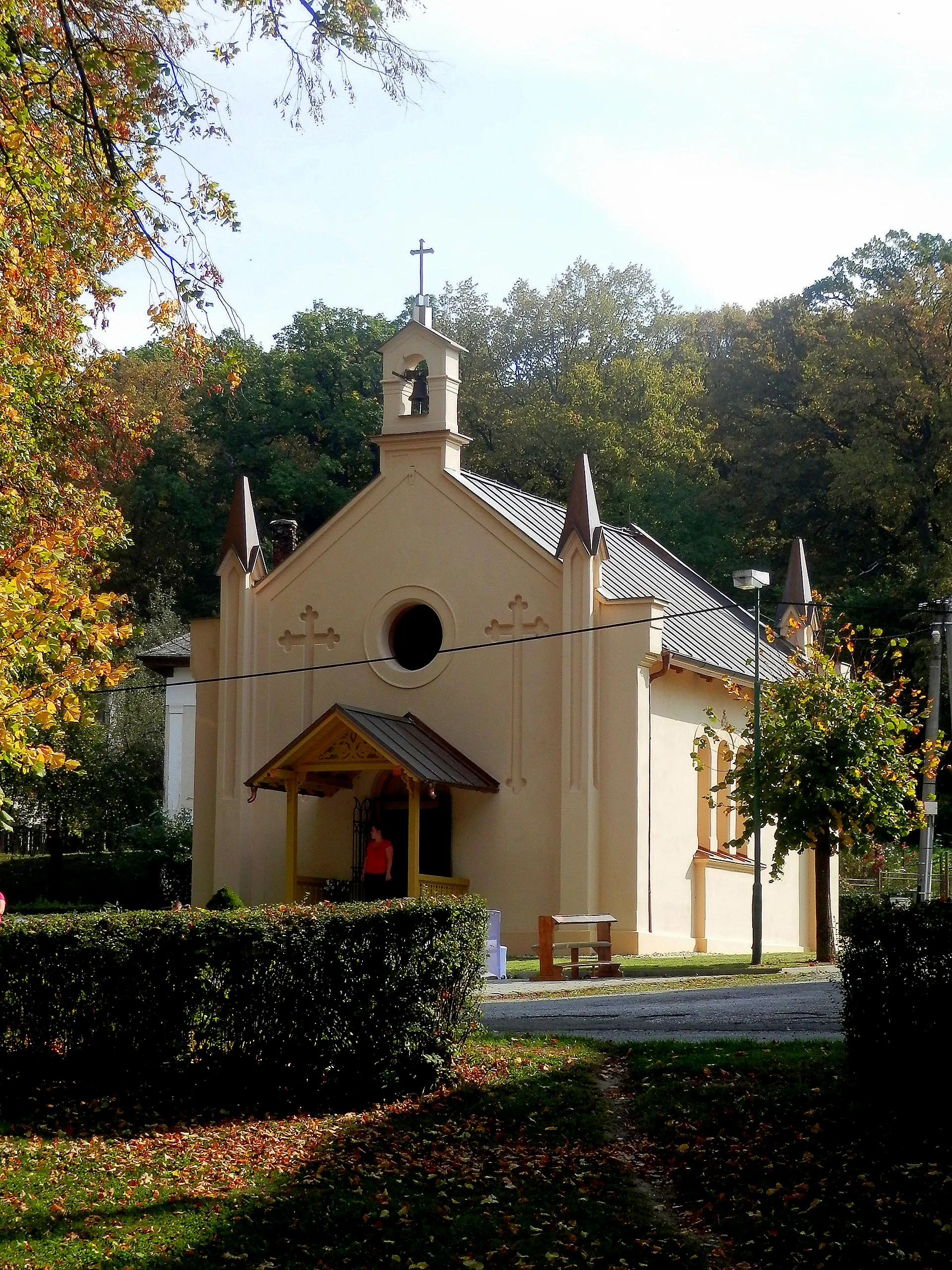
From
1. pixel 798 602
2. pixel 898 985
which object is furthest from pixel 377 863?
pixel 898 985

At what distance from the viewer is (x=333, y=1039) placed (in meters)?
11.3

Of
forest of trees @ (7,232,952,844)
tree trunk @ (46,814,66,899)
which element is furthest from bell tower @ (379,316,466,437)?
forest of trees @ (7,232,952,844)

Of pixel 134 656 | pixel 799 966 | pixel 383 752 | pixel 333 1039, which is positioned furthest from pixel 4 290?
pixel 134 656

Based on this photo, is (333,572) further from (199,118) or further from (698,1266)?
(698,1266)

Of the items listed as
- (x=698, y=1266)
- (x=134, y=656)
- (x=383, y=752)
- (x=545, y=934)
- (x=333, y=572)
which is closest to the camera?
(x=698, y=1266)

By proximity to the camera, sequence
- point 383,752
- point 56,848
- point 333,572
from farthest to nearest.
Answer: point 56,848, point 333,572, point 383,752

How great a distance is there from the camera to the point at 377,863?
25.7m

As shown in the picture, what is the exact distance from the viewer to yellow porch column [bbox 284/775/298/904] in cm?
2789

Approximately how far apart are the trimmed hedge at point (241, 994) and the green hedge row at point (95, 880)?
2687cm

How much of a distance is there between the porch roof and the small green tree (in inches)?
187

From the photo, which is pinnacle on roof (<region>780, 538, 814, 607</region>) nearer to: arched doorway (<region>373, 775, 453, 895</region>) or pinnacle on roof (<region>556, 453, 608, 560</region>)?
pinnacle on roof (<region>556, 453, 608, 560</region>)

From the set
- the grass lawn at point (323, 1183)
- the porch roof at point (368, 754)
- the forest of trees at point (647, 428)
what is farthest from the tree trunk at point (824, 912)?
the forest of trees at point (647, 428)

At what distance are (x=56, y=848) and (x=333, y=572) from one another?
1636 centimetres

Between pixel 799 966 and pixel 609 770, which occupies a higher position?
pixel 609 770
